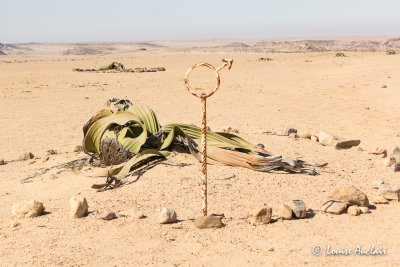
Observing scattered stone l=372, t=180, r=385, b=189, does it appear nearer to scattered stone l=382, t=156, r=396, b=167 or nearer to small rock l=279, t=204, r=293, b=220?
scattered stone l=382, t=156, r=396, b=167

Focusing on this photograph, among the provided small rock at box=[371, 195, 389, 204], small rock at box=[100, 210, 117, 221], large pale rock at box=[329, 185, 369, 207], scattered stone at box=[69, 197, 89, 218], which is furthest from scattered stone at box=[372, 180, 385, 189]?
scattered stone at box=[69, 197, 89, 218]

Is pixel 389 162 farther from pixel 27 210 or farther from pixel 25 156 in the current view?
pixel 25 156

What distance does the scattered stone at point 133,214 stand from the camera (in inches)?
135

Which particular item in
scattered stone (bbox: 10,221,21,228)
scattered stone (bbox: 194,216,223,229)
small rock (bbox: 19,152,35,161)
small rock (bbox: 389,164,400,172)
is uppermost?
scattered stone (bbox: 194,216,223,229)

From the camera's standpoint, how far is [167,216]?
3.31 metres

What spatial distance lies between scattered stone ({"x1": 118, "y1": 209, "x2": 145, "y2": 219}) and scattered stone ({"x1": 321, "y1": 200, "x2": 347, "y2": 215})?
4.51 feet

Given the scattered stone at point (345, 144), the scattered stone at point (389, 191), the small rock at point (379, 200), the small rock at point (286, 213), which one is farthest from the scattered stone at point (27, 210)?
the scattered stone at point (345, 144)

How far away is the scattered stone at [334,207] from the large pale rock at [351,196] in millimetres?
81

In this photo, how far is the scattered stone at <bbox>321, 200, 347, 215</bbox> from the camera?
350 cm

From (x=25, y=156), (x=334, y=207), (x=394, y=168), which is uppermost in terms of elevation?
(x=334, y=207)

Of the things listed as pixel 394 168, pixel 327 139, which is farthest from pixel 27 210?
pixel 327 139

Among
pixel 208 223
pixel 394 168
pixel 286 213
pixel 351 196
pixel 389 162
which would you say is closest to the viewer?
pixel 208 223

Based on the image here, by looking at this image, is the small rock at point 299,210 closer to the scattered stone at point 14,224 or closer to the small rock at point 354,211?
the small rock at point 354,211

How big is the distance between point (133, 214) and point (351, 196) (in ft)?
5.49
